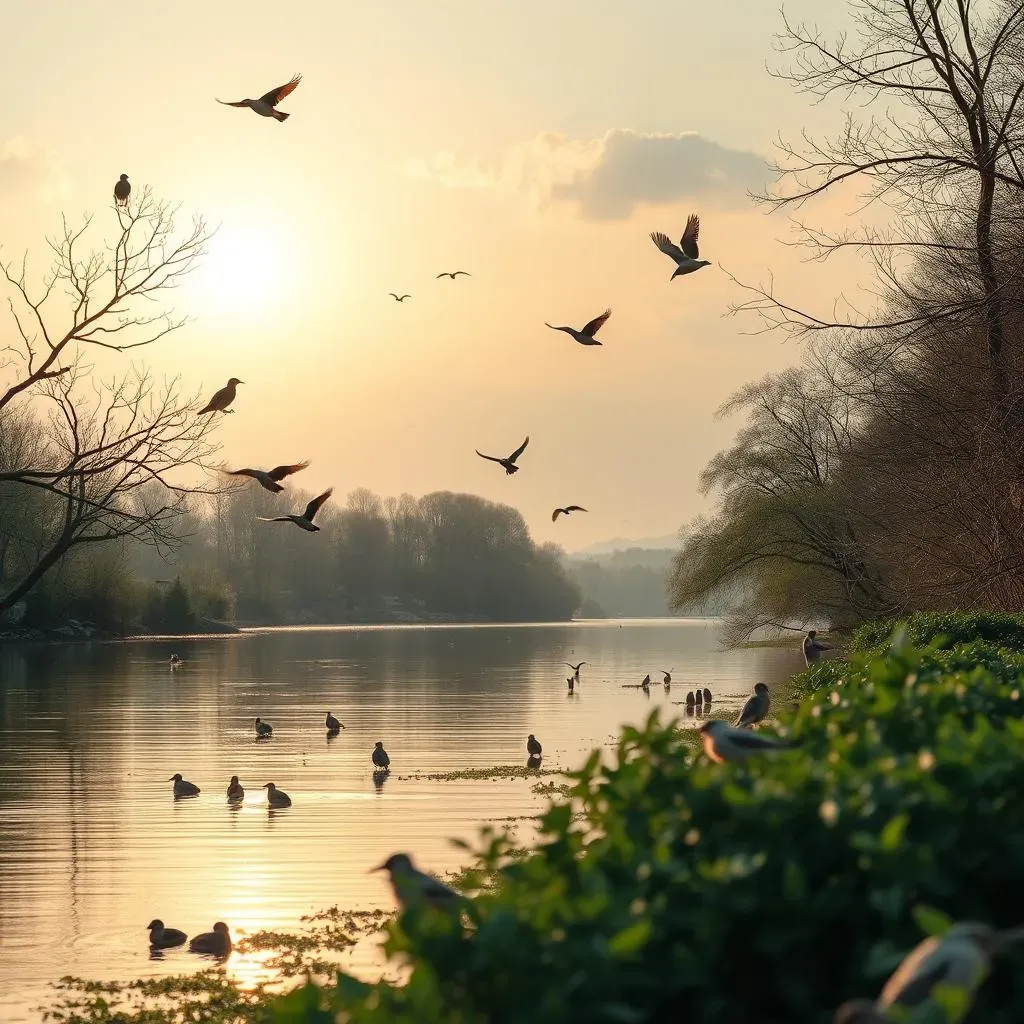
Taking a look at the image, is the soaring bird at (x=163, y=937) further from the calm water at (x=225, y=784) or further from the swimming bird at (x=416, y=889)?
the swimming bird at (x=416, y=889)

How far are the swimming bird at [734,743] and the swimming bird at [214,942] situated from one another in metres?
8.17

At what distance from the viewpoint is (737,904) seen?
148 inches

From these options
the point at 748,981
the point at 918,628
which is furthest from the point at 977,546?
the point at 748,981

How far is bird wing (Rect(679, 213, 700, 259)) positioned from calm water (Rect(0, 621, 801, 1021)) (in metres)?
6.19

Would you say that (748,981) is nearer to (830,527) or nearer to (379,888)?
(379,888)

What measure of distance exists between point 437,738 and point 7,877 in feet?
59.5

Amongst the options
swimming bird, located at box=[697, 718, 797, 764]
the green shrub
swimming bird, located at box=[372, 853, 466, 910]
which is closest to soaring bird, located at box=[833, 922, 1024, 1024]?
the green shrub

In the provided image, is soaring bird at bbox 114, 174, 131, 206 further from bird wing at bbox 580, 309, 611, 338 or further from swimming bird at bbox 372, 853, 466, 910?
swimming bird at bbox 372, 853, 466, 910

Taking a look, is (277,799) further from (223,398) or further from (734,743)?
(734,743)

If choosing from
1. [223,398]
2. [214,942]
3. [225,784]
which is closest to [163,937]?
[214,942]

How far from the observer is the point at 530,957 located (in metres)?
3.57

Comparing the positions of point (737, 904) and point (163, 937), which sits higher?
point (737, 904)

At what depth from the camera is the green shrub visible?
354 cm

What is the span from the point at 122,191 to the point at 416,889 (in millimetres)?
19259
